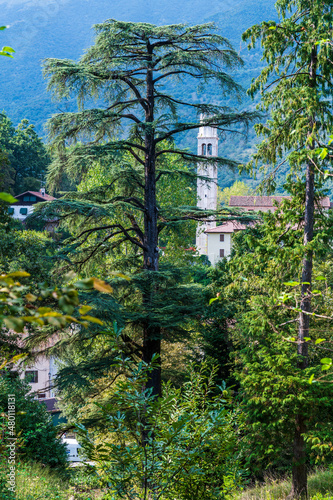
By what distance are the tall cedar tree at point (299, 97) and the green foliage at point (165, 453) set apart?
18.1 feet

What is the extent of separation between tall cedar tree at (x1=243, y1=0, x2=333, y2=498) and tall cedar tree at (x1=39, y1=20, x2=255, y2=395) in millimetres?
2309

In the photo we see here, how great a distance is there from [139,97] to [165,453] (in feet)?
37.2

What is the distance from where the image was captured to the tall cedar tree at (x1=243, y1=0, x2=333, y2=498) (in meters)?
9.16

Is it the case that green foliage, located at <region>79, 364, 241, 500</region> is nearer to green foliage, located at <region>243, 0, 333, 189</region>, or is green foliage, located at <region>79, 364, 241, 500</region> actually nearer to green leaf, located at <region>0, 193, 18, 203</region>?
green leaf, located at <region>0, 193, 18, 203</region>

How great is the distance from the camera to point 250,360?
11.1 meters

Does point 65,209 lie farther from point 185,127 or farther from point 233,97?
point 233,97

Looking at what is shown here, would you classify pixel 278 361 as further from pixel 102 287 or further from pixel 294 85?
pixel 102 287

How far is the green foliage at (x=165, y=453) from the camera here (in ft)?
11.9

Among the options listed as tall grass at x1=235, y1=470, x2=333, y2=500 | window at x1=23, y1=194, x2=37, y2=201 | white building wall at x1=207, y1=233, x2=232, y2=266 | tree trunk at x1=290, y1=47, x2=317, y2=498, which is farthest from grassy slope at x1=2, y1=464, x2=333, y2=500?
window at x1=23, y1=194, x2=37, y2=201

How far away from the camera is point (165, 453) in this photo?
375 centimetres

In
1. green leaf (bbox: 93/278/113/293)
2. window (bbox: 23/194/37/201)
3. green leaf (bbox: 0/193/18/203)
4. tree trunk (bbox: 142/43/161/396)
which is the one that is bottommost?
green leaf (bbox: 93/278/113/293)

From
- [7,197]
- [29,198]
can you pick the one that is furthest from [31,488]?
[29,198]

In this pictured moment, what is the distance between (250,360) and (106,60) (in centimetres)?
802

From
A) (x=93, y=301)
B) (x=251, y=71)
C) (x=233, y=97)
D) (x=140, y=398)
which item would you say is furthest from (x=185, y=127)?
(x=251, y=71)
